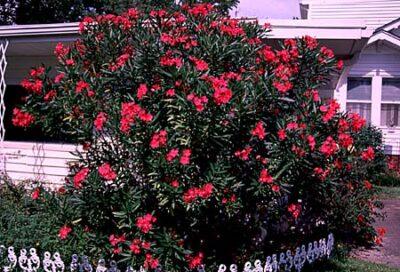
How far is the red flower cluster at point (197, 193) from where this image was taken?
165 inches

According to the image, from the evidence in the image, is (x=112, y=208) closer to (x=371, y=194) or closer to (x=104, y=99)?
(x=104, y=99)

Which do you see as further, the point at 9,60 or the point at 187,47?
the point at 9,60

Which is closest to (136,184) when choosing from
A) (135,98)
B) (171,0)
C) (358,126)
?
(135,98)

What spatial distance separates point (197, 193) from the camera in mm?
4199

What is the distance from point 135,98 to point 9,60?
1018 cm

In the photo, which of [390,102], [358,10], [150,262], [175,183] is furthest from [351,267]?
[358,10]

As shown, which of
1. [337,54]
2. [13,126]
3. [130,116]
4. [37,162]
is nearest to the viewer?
[130,116]

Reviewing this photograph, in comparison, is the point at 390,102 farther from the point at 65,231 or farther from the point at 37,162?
the point at 65,231

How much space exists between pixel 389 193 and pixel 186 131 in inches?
363

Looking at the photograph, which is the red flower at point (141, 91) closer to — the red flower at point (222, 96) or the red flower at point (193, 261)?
the red flower at point (222, 96)

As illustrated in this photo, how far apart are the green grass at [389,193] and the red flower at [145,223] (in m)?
8.47

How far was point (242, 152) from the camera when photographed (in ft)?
14.8

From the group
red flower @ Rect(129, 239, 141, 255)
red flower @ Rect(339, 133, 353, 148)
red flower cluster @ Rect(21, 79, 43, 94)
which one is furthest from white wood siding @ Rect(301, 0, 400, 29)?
red flower @ Rect(129, 239, 141, 255)

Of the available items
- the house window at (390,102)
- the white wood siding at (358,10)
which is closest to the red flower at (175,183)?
the house window at (390,102)
